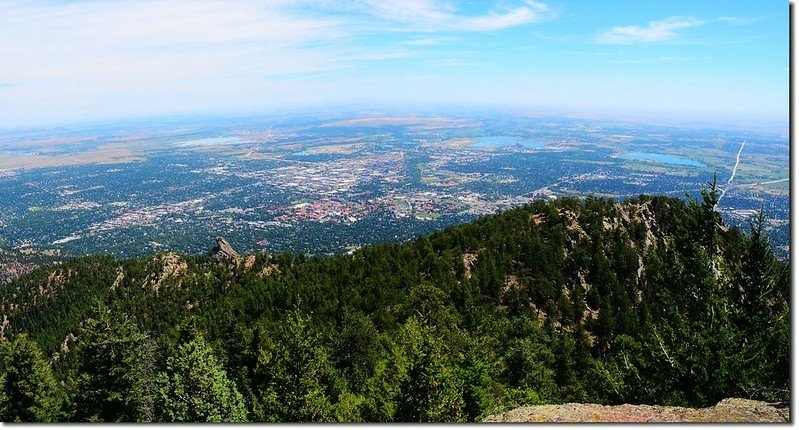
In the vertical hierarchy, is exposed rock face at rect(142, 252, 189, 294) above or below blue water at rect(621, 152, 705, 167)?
below

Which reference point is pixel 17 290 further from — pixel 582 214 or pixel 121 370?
pixel 582 214

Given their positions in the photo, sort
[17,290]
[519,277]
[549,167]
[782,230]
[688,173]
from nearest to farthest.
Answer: [782,230], [519,277], [17,290], [688,173], [549,167]

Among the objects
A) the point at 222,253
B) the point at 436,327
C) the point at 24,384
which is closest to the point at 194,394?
the point at 24,384

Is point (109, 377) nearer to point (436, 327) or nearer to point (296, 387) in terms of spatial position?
point (296, 387)

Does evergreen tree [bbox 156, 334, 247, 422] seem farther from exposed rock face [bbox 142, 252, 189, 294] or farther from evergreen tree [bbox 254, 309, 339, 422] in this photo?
exposed rock face [bbox 142, 252, 189, 294]

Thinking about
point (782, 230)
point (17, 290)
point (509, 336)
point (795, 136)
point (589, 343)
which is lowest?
point (17, 290)

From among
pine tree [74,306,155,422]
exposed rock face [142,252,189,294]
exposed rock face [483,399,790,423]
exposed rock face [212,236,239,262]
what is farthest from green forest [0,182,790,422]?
exposed rock face [212,236,239,262]

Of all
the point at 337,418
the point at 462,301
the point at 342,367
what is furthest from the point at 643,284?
the point at 337,418
